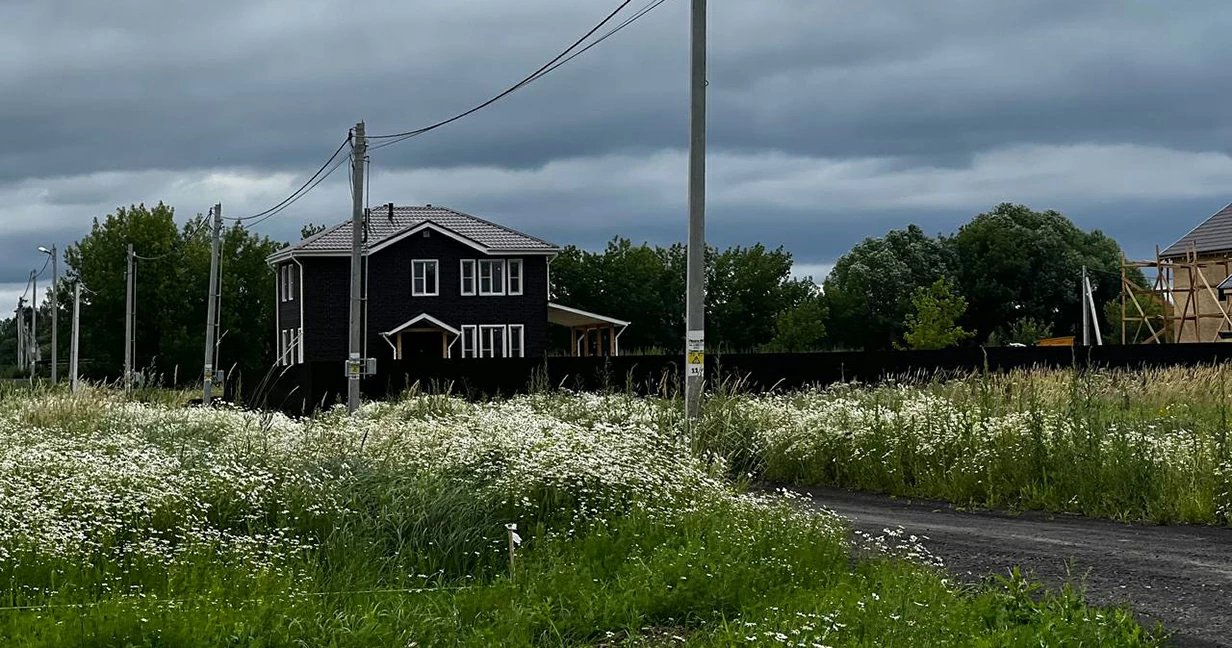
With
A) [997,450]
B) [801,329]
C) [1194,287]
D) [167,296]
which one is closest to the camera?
[997,450]

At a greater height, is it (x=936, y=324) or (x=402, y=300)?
(x=402, y=300)

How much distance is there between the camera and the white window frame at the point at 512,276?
188 ft

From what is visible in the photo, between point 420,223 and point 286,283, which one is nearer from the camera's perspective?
point 420,223

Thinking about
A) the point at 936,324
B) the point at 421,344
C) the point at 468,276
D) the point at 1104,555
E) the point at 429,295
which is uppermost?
the point at 468,276

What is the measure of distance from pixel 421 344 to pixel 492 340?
289 centimetres

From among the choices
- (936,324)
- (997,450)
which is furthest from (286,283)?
(997,450)

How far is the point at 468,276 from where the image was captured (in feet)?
188

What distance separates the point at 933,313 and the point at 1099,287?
22.0m

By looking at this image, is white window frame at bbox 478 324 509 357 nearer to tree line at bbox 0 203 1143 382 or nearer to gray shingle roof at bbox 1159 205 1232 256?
tree line at bbox 0 203 1143 382

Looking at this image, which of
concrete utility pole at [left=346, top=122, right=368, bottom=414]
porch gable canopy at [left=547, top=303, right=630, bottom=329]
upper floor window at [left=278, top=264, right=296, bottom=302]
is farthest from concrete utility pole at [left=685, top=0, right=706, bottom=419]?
upper floor window at [left=278, top=264, right=296, bottom=302]

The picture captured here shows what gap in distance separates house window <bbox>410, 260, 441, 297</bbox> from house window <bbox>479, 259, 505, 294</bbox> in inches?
67.9

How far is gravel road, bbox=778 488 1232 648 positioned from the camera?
27.5ft

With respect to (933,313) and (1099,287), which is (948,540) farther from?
(1099,287)

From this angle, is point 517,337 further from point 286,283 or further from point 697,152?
point 697,152
